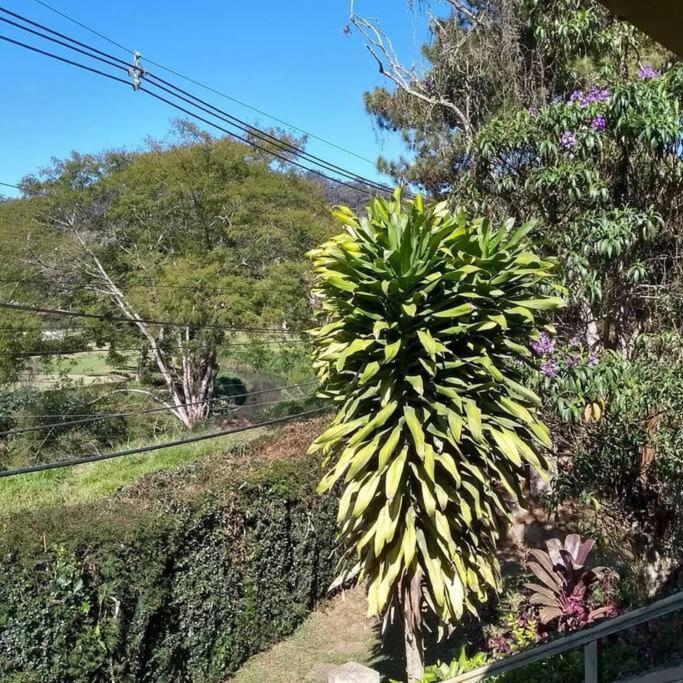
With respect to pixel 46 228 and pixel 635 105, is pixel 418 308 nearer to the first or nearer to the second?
pixel 635 105

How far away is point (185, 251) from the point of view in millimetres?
18375

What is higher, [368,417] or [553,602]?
[368,417]

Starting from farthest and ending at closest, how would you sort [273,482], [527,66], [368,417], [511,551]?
[511,551], [273,482], [527,66], [368,417]

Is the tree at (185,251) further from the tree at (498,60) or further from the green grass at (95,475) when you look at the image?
the tree at (498,60)

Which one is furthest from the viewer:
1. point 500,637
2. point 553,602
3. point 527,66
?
point 527,66

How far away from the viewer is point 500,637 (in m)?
6.65

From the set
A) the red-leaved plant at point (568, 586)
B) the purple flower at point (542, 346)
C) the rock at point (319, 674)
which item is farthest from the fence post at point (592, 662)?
the rock at point (319, 674)

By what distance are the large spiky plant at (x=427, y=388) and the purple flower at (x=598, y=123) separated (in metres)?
1.30

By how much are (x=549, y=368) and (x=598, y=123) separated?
2.10 metres

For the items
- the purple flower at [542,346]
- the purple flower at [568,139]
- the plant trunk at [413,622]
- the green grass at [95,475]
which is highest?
the purple flower at [568,139]

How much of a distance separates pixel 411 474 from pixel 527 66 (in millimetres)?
5089

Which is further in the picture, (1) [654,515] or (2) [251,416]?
(2) [251,416]

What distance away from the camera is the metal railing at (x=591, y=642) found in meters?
2.72

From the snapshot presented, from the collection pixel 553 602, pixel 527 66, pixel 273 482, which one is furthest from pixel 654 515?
pixel 527 66
